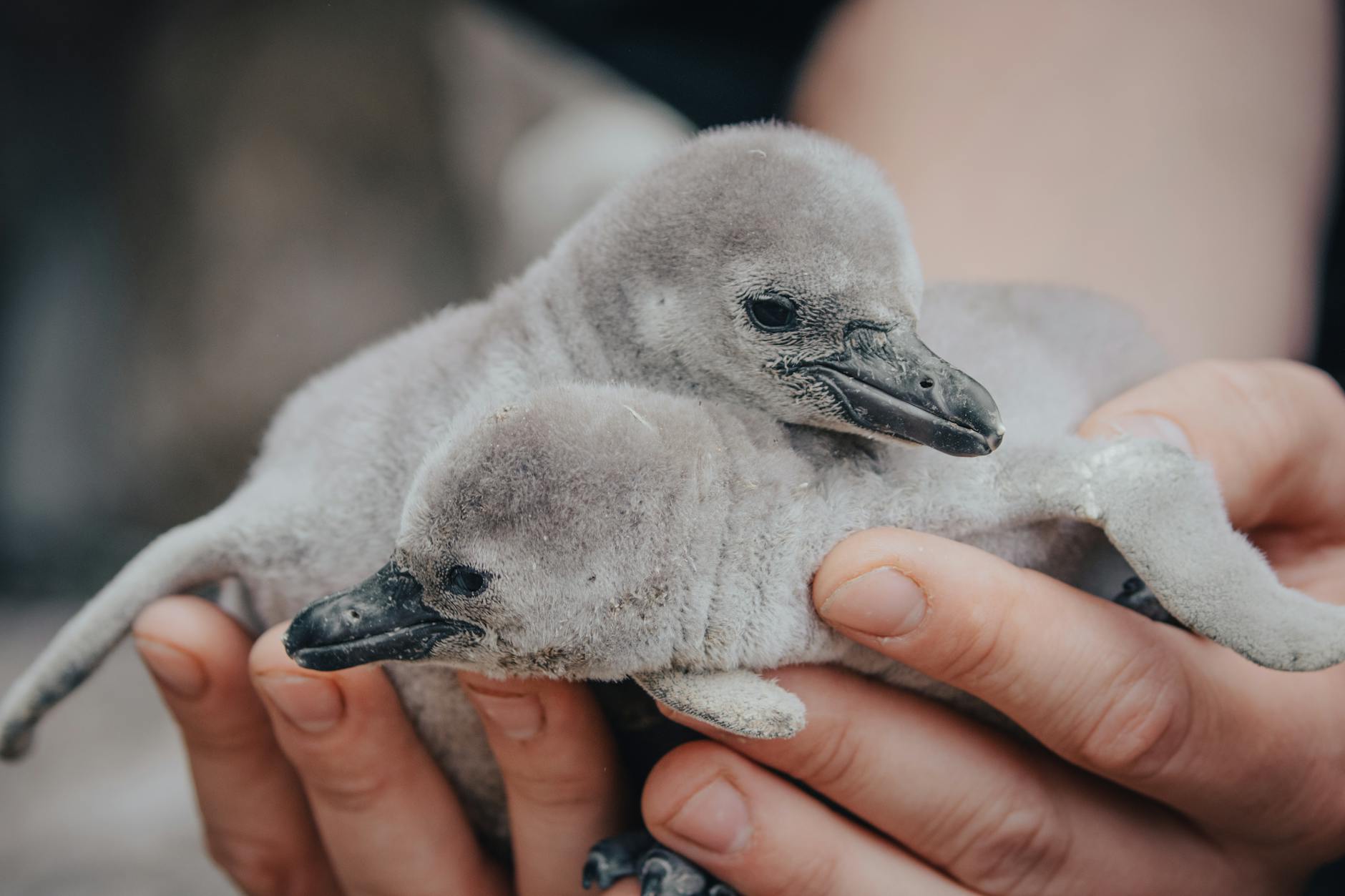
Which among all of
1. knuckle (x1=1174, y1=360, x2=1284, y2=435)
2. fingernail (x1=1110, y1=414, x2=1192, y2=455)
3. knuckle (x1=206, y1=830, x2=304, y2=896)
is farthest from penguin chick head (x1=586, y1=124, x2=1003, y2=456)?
knuckle (x1=206, y1=830, x2=304, y2=896)

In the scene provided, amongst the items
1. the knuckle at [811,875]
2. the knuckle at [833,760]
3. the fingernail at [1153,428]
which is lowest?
the knuckle at [811,875]

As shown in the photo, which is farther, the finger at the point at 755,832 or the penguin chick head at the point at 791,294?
the finger at the point at 755,832

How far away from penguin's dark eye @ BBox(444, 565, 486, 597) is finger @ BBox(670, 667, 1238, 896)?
34 cm

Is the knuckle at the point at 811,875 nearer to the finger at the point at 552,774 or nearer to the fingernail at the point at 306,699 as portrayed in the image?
the finger at the point at 552,774

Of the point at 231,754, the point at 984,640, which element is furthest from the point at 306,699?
the point at 984,640

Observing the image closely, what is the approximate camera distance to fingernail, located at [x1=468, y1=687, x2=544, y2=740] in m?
1.28

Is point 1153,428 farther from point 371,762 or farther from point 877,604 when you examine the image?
point 371,762

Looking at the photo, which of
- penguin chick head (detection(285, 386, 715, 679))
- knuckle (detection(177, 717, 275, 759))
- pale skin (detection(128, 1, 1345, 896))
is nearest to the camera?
penguin chick head (detection(285, 386, 715, 679))

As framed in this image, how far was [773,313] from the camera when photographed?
121 centimetres

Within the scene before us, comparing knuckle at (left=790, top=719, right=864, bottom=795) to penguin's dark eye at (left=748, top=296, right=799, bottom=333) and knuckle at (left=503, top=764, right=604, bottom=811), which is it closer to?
knuckle at (left=503, top=764, right=604, bottom=811)

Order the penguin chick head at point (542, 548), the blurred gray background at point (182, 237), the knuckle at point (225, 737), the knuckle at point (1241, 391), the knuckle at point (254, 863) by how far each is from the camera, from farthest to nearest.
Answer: the blurred gray background at point (182, 237)
the knuckle at point (254, 863)
the knuckle at point (225, 737)
the knuckle at point (1241, 391)
the penguin chick head at point (542, 548)

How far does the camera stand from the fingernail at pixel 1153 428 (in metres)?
1.38

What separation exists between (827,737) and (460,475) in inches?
22.9

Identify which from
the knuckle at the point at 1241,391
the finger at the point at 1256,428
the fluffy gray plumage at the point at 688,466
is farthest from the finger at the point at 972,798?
the knuckle at the point at 1241,391
